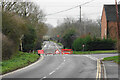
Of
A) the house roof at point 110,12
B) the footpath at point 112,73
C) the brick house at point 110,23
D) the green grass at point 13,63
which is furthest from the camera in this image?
the house roof at point 110,12

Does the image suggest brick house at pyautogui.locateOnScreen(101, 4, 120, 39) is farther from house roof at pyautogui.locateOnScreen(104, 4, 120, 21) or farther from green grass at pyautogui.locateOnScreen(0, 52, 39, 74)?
green grass at pyautogui.locateOnScreen(0, 52, 39, 74)

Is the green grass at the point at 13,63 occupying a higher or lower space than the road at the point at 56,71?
higher

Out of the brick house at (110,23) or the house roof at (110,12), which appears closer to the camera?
the brick house at (110,23)

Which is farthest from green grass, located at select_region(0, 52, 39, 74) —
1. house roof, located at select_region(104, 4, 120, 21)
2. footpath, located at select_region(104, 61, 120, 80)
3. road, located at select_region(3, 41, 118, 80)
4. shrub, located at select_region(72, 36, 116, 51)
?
house roof, located at select_region(104, 4, 120, 21)

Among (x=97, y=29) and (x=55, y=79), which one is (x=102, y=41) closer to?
(x=97, y=29)

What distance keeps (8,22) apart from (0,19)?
1.87 meters

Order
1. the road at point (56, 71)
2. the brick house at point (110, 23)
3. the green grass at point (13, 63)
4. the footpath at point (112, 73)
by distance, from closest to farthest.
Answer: the footpath at point (112, 73) < the road at point (56, 71) < the green grass at point (13, 63) < the brick house at point (110, 23)

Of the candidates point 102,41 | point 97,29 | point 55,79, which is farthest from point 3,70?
point 97,29

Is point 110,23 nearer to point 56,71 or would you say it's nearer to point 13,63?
point 13,63

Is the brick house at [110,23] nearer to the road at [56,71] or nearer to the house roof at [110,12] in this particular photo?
the house roof at [110,12]

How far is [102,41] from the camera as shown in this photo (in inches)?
2263

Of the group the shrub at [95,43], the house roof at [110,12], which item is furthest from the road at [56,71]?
the house roof at [110,12]

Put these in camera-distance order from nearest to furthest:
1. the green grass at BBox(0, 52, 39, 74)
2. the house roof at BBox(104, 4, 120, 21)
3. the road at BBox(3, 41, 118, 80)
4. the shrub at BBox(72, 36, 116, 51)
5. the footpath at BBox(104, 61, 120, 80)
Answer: the footpath at BBox(104, 61, 120, 80), the road at BBox(3, 41, 118, 80), the green grass at BBox(0, 52, 39, 74), the shrub at BBox(72, 36, 116, 51), the house roof at BBox(104, 4, 120, 21)

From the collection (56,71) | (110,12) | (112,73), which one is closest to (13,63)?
(56,71)
